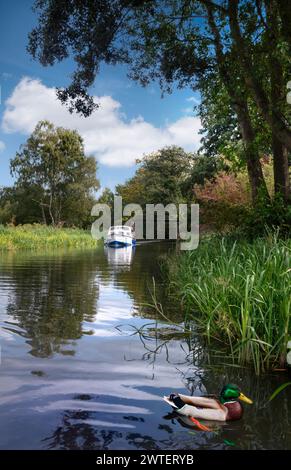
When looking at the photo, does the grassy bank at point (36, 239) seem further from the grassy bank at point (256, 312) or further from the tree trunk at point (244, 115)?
the grassy bank at point (256, 312)

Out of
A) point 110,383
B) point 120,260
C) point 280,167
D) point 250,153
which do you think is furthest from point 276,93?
point 120,260

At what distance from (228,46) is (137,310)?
793cm

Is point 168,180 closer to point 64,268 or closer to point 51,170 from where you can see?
point 51,170

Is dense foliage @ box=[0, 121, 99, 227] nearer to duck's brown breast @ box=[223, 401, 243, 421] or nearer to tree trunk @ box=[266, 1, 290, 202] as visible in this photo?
tree trunk @ box=[266, 1, 290, 202]

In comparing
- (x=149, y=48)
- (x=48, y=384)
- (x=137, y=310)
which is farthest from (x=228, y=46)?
(x=48, y=384)

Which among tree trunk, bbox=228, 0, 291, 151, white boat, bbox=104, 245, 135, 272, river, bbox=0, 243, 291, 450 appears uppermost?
tree trunk, bbox=228, 0, 291, 151

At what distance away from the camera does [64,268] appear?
17922 millimetres

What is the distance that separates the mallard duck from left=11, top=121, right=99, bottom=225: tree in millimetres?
52724

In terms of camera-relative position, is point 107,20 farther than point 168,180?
No

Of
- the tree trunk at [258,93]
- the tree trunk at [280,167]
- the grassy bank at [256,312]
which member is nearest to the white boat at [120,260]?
the tree trunk at [280,167]

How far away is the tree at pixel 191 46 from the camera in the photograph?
11.0m

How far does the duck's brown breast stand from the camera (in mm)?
3947

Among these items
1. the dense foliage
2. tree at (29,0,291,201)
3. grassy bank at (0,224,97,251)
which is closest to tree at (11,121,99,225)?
the dense foliage

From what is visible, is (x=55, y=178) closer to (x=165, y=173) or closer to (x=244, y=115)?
(x=165, y=173)
